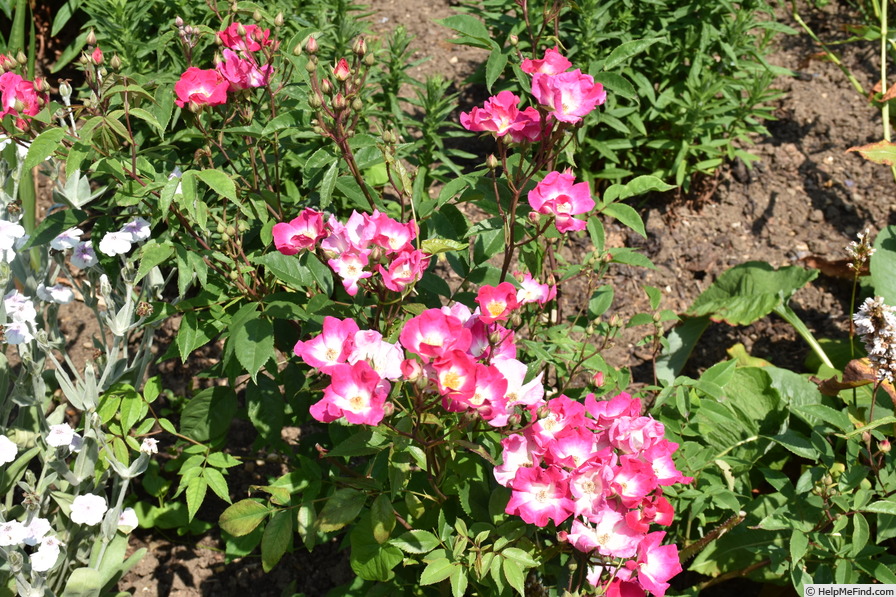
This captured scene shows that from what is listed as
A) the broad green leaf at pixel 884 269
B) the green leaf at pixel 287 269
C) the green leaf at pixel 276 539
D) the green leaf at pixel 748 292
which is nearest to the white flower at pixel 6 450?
the green leaf at pixel 276 539

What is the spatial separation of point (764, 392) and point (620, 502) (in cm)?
121

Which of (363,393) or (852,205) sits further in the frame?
(852,205)

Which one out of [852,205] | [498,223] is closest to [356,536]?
[498,223]

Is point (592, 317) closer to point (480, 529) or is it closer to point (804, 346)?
point (480, 529)

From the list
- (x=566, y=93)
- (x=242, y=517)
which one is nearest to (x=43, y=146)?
(x=242, y=517)

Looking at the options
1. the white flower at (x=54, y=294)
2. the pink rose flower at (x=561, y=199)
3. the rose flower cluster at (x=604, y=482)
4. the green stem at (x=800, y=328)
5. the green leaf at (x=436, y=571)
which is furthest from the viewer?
the green stem at (x=800, y=328)

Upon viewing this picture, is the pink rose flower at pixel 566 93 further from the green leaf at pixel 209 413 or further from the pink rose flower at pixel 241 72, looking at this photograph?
the green leaf at pixel 209 413

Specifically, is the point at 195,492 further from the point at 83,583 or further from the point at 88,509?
the point at 83,583

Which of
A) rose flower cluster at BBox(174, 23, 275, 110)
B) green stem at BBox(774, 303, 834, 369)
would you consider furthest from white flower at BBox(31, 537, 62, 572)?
green stem at BBox(774, 303, 834, 369)

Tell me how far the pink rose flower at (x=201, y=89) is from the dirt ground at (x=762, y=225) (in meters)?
1.34

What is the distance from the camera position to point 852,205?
3.36 m

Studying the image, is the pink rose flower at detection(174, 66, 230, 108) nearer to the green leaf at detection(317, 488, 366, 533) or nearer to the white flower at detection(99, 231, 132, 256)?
the white flower at detection(99, 231, 132, 256)

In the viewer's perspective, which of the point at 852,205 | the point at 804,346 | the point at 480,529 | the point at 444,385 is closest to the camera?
the point at 444,385

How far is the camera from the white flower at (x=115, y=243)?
5.60 ft
